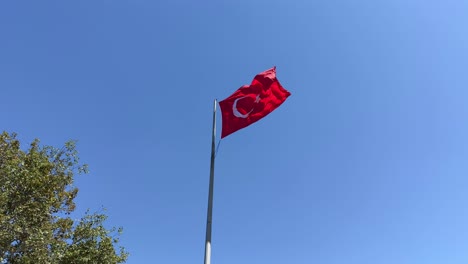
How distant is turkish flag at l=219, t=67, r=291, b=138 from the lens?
13031 mm

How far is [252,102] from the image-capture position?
13312 mm

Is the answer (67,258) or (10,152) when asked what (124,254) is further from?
(10,152)

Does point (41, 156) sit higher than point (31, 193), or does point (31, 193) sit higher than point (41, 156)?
point (41, 156)

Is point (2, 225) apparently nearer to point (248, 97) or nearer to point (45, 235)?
point (45, 235)

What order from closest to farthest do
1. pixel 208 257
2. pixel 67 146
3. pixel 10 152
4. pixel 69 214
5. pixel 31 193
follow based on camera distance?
pixel 208 257, pixel 31 193, pixel 10 152, pixel 67 146, pixel 69 214

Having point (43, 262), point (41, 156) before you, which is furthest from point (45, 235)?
point (41, 156)

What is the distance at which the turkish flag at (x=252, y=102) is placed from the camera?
13.0 metres

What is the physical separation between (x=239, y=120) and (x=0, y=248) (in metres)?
13.2

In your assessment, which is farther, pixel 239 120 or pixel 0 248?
pixel 0 248

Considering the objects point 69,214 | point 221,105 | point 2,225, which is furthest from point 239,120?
point 69,214

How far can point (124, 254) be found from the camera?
23.9 metres

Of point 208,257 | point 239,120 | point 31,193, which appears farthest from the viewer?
point 31,193

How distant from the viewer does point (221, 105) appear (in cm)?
1341

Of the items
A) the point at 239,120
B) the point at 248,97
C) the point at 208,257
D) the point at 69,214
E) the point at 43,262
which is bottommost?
the point at 208,257
